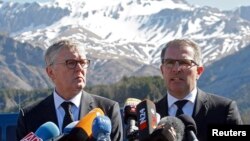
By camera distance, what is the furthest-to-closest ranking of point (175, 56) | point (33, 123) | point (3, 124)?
point (3, 124)
point (33, 123)
point (175, 56)

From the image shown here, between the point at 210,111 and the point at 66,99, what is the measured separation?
144cm

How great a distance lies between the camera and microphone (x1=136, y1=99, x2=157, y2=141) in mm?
5320

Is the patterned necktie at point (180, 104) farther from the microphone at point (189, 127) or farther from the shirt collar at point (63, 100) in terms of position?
the microphone at point (189, 127)

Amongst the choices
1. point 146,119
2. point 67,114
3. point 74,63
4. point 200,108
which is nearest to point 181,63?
point 200,108

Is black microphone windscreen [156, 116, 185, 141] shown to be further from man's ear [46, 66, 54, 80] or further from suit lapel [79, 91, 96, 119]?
man's ear [46, 66, 54, 80]

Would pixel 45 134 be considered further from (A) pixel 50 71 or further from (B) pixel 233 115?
(B) pixel 233 115

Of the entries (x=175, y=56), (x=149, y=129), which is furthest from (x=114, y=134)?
(x=149, y=129)

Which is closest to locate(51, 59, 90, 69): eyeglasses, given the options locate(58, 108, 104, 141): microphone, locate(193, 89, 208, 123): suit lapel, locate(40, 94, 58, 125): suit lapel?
locate(40, 94, 58, 125): suit lapel

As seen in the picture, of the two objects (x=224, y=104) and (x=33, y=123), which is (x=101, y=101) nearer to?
(x=33, y=123)

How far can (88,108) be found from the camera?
7.43 metres

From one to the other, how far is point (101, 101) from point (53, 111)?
0.51m

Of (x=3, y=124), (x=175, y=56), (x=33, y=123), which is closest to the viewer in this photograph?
(x=175, y=56)

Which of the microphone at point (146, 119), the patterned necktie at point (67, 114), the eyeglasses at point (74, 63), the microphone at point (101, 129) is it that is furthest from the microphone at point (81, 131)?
the patterned necktie at point (67, 114)

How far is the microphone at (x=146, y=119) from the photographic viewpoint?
532 centimetres
